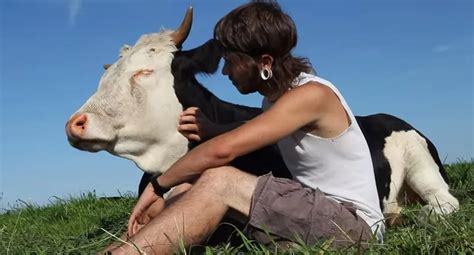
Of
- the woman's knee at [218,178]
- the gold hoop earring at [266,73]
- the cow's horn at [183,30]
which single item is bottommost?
the woman's knee at [218,178]

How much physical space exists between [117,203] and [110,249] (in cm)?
499

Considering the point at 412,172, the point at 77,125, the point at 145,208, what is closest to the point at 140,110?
the point at 77,125

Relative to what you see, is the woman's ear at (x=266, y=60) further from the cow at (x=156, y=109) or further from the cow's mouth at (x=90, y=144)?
the cow's mouth at (x=90, y=144)

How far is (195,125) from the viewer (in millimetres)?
5367

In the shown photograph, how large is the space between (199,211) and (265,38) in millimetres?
1168

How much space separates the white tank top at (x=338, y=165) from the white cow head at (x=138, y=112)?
1629 millimetres

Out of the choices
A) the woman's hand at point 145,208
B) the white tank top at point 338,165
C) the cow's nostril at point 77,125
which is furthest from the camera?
the cow's nostril at point 77,125

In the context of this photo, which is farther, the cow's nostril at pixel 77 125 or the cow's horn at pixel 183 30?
the cow's horn at pixel 183 30

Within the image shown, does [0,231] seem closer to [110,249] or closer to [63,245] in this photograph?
[63,245]

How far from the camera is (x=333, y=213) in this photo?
411 centimetres

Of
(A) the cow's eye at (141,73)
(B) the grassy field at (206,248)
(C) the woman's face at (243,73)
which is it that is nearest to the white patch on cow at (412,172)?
(B) the grassy field at (206,248)

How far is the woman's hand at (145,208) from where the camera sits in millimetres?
4520

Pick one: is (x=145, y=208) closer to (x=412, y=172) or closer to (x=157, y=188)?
(x=157, y=188)

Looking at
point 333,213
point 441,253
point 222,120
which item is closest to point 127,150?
point 222,120
